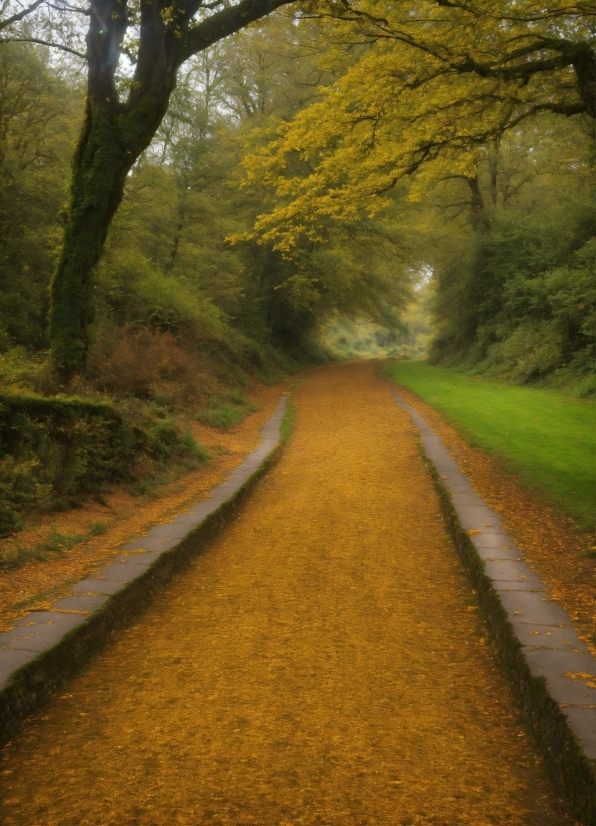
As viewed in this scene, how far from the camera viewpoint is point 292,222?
38.6ft

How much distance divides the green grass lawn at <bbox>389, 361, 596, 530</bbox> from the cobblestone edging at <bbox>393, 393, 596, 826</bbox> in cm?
177

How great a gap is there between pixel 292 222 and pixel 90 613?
28.3ft

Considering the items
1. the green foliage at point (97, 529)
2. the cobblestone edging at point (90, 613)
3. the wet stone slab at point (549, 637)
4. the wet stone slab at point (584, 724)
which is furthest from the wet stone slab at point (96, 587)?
the wet stone slab at point (584, 724)

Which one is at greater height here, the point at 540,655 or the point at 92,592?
the point at 540,655

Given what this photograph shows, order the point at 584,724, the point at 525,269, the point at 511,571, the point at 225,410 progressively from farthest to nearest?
the point at 525,269 < the point at 225,410 < the point at 511,571 < the point at 584,724

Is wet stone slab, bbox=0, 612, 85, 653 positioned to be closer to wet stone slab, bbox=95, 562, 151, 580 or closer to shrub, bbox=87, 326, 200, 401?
wet stone slab, bbox=95, 562, 151, 580

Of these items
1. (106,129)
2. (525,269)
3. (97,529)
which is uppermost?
(525,269)

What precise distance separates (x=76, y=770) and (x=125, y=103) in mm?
9934

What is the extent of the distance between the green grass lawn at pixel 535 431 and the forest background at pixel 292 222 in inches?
78.5

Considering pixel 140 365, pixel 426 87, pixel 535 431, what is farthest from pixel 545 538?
pixel 140 365

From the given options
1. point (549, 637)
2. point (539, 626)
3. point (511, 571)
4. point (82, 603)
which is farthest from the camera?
point (511, 571)

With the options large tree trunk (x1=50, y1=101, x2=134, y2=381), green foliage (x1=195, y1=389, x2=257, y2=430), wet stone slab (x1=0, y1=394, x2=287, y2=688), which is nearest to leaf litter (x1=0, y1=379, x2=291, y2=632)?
wet stone slab (x1=0, y1=394, x2=287, y2=688)

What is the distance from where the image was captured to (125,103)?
10.4 metres

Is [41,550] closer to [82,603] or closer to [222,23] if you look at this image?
[82,603]
